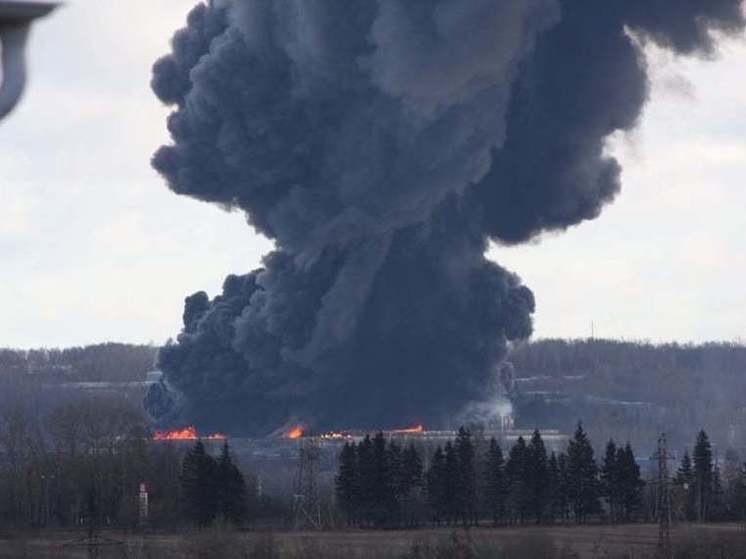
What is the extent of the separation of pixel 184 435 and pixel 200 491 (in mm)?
27717

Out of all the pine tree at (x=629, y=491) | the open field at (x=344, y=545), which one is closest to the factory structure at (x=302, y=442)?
the pine tree at (x=629, y=491)

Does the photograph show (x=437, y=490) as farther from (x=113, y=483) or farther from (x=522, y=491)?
(x=113, y=483)

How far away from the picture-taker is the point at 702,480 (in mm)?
49969

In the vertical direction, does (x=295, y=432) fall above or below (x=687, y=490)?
above

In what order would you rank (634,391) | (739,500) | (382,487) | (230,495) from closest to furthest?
1. (230,495)
2. (739,500)
3. (382,487)
4. (634,391)

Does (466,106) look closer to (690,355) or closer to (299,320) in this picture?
(299,320)

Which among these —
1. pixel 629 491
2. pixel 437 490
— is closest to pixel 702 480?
pixel 629 491

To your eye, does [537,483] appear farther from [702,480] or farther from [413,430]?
[413,430]

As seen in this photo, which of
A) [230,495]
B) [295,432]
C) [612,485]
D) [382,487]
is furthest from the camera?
[295,432]

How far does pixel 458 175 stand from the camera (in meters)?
72.9

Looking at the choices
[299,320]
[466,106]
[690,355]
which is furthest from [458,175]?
[690,355]

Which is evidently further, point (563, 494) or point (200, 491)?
point (563, 494)

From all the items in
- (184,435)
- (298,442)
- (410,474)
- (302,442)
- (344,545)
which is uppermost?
(184,435)

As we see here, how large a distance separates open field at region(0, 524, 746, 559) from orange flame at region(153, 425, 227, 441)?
98.4 feet
